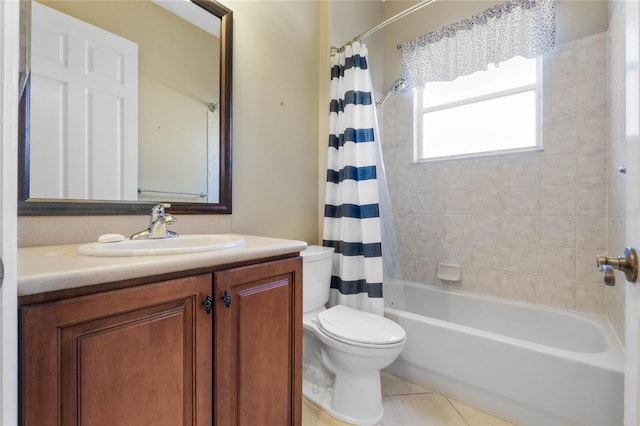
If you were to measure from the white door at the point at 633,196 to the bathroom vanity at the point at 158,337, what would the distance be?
896 mm

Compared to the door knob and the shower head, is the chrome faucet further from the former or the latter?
the shower head

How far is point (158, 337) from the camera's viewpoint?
2.31 feet

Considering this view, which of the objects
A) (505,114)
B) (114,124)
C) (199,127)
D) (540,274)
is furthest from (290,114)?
(540,274)

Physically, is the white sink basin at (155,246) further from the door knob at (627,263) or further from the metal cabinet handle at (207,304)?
→ the door knob at (627,263)

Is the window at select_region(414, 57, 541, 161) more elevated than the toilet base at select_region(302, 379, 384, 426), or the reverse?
the window at select_region(414, 57, 541, 161)

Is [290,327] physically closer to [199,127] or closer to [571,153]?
[199,127]

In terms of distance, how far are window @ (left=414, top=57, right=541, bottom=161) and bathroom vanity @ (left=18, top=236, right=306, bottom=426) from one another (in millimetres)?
1772

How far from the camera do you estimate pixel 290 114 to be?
1.83m

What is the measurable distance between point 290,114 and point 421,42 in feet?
4.12

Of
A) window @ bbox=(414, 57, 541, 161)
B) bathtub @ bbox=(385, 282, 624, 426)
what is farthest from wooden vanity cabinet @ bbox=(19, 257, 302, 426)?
window @ bbox=(414, 57, 541, 161)

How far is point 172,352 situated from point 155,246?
1.48 ft

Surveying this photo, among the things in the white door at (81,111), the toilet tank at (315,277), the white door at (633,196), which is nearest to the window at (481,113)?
the toilet tank at (315,277)

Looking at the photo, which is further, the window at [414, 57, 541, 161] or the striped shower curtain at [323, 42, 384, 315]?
the window at [414, 57, 541, 161]

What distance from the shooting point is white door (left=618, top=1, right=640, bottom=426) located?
1.97 feet
